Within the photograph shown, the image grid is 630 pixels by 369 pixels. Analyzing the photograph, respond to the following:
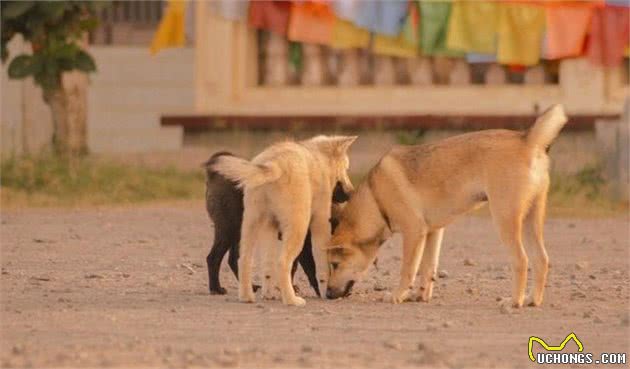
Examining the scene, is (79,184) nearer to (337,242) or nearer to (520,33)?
(520,33)

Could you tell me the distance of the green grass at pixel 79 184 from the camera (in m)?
17.1

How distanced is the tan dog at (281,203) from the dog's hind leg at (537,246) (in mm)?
1241

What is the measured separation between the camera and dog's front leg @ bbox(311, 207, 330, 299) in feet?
35.3

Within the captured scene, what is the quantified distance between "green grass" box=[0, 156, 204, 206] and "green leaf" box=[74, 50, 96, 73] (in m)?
0.98

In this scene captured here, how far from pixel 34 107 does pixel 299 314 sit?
1209 centimetres

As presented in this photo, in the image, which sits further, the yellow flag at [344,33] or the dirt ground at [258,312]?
the yellow flag at [344,33]

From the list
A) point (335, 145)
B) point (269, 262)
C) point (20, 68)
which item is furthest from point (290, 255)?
point (20, 68)

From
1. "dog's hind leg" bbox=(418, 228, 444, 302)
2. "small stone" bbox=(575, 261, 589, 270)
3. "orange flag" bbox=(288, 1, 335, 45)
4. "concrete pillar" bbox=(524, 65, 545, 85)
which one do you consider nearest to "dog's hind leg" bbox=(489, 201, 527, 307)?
"dog's hind leg" bbox=(418, 228, 444, 302)

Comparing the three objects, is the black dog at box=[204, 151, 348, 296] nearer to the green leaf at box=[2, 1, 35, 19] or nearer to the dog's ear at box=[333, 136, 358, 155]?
the dog's ear at box=[333, 136, 358, 155]

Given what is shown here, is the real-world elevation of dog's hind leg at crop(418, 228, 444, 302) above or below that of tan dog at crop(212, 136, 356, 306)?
below

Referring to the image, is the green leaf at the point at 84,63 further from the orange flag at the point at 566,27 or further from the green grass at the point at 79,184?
the orange flag at the point at 566,27

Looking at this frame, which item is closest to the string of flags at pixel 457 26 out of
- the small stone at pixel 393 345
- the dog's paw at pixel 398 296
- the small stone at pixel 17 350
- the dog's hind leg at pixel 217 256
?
the dog's hind leg at pixel 217 256

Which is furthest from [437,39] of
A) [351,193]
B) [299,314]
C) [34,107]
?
[299,314]

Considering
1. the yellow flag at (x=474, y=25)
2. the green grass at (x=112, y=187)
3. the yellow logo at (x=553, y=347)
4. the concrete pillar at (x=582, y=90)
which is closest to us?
the yellow logo at (x=553, y=347)
